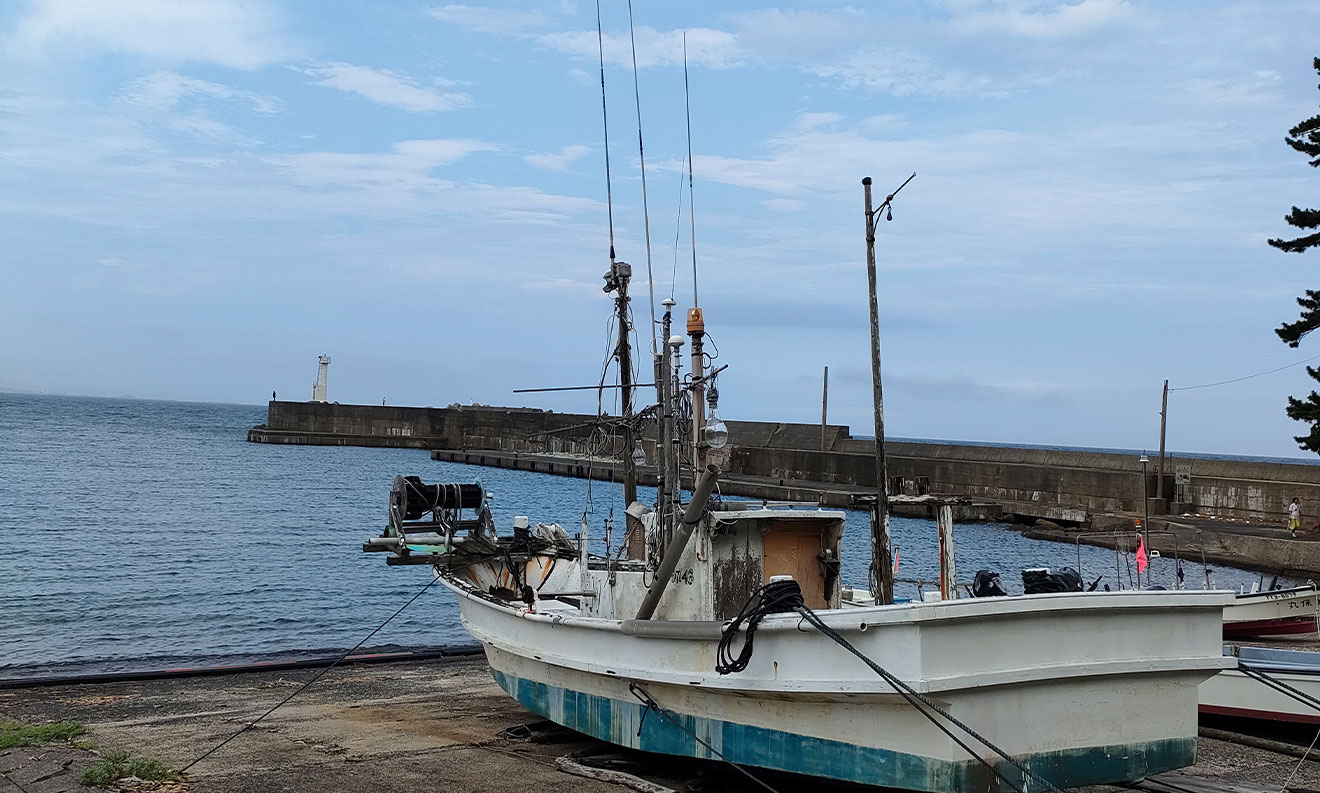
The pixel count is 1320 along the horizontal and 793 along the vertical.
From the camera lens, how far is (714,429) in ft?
28.3

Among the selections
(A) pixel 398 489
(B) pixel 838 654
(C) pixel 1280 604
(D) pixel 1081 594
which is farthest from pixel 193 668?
(C) pixel 1280 604

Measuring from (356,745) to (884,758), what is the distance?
5.42 m

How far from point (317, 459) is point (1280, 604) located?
220 ft

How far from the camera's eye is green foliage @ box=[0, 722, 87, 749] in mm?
9930

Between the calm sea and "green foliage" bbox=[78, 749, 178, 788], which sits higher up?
"green foliage" bbox=[78, 749, 178, 788]

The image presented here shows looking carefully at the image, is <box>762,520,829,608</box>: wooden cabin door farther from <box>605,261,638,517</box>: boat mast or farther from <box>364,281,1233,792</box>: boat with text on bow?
<box>605,261,638,517</box>: boat mast

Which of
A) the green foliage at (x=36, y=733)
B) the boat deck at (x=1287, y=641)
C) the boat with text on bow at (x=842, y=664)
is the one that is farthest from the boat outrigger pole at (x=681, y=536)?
the boat deck at (x=1287, y=641)

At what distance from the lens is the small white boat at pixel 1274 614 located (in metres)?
16.2

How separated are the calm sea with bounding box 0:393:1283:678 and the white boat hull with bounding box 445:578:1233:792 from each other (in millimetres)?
12816

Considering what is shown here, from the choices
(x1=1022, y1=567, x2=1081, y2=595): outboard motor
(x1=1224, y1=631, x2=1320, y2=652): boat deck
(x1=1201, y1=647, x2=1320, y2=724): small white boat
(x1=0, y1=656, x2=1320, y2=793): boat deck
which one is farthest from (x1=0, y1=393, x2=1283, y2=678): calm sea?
(x1=1022, y1=567, x2=1081, y2=595): outboard motor

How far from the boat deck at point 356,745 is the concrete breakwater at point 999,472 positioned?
3.21 metres

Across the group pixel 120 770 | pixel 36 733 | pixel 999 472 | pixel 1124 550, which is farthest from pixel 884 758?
pixel 999 472

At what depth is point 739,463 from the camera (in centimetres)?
5766

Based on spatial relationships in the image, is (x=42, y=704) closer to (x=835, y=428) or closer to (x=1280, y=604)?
(x=1280, y=604)
